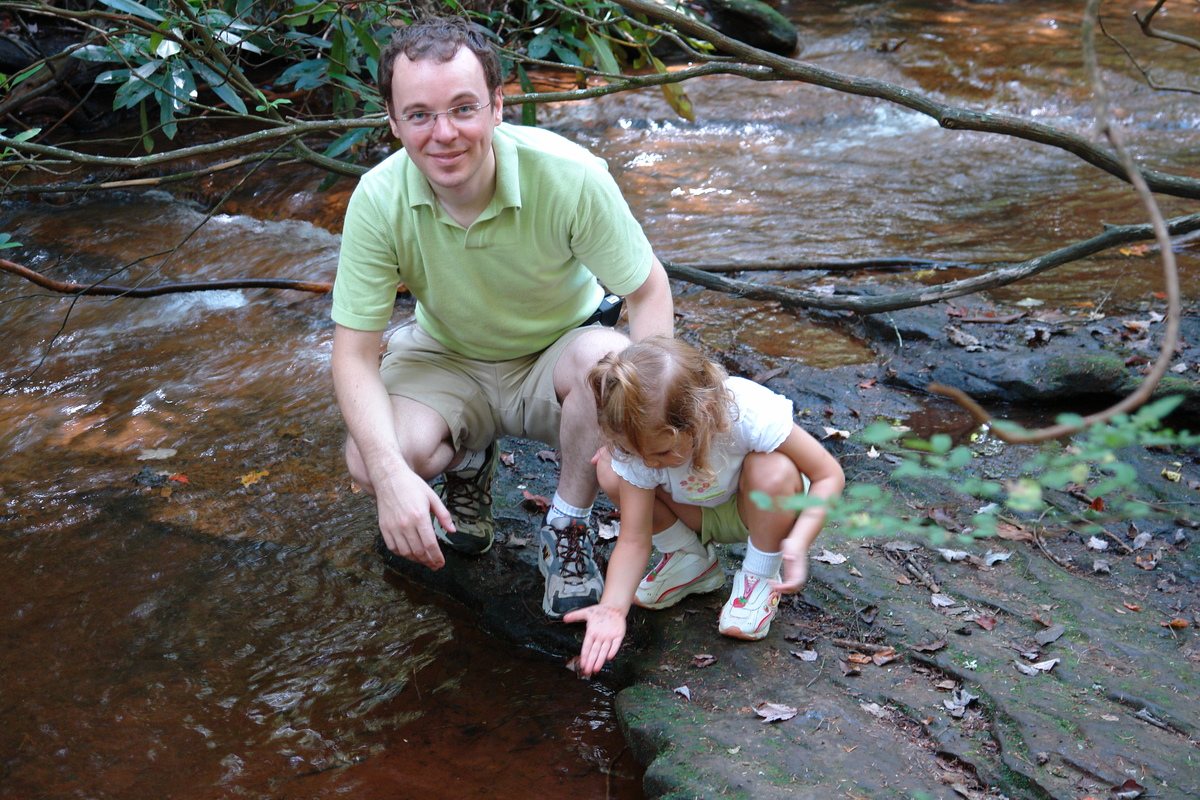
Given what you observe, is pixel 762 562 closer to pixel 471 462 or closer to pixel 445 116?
pixel 471 462

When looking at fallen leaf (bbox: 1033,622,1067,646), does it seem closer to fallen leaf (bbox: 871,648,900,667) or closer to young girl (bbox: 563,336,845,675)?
fallen leaf (bbox: 871,648,900,667)

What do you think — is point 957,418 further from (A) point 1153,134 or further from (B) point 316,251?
(A) point 1153,134

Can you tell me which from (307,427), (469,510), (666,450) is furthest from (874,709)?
(307,427)

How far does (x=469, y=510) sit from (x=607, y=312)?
0.71 m

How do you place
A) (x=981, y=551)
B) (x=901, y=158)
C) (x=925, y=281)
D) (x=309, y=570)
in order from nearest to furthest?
(x=981, y=551) < (x=309, y=570) < (x=925, y=281) < (x=901, y=158)

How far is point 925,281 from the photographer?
14.9 ft

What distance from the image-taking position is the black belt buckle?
272 cm

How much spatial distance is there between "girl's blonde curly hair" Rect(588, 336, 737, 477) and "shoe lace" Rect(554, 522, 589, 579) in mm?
495

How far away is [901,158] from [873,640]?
209 inches

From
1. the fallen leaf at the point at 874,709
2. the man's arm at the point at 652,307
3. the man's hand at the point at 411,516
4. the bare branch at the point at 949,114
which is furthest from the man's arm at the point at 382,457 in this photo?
the bare branch at the point at 949,114

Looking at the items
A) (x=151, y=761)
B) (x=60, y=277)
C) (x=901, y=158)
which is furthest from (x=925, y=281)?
(x=60, y=277)

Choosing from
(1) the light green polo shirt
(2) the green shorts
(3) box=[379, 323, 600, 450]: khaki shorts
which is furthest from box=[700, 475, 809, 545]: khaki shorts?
(1) the light green polo shirt

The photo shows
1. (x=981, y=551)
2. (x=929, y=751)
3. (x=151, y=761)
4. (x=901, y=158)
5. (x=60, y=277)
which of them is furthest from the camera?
(x=901, y=158)

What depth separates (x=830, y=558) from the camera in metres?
2.65
